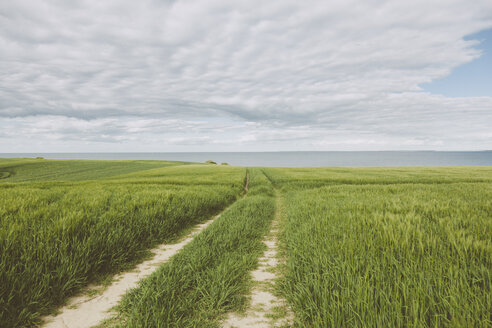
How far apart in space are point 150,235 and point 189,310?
344 cm

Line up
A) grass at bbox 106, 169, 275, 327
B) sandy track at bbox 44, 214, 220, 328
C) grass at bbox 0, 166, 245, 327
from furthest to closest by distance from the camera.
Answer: grass at bbox 0, 166, 245, 327 < sandy track at bbox 44, 214, 220, 328 < grass at bbox 106, 169, 275, 327

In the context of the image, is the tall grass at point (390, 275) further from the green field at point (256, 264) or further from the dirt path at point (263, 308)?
the dirt path at point (263, 308)

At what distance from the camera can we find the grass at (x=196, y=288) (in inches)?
101

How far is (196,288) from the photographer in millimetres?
3107

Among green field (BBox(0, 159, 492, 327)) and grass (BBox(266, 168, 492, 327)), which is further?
green field (BBox(0, 159, 492, 327))

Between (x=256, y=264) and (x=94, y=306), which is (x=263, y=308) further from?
(x=94, y=306)

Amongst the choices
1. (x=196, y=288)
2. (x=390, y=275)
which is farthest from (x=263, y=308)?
(x=390, y=275)

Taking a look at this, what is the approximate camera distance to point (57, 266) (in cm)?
342

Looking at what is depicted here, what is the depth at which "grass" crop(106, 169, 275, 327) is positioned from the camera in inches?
101

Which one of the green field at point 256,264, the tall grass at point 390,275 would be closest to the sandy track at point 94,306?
the green field at point 256,264

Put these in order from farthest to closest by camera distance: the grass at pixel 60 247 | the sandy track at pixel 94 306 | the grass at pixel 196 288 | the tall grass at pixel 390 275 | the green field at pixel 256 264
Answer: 1. the grass at pixel 60 247
2. the sandy track at pixel 94 306
3. the grass at pixel 196 288
4. the green field at pixel 256 264
5. the tall grass at pixel 390 275

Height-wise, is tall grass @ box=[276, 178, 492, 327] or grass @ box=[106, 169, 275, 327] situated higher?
tall grass @ box=[276, 178, 492, 327]

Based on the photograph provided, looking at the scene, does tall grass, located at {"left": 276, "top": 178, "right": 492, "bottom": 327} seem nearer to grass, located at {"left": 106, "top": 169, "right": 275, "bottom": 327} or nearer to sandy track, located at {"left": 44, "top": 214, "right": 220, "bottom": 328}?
grass, located at {"left": 106, "top": 169, "right": 275, "bottom": 327}

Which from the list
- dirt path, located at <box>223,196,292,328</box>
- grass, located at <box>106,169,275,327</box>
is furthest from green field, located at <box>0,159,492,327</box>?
dirt path, located at <box>223,196,292,328</box>
